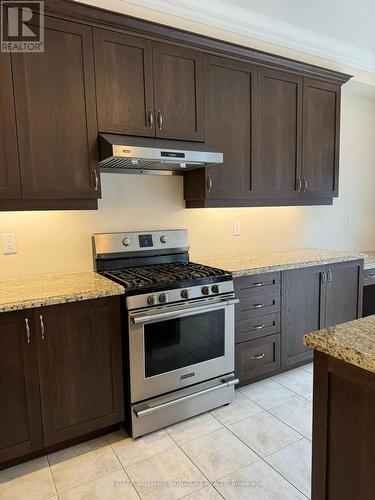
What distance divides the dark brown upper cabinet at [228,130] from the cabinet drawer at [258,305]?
78cm

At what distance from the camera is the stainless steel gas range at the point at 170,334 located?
6.73 feet

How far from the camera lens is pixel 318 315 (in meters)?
2.91

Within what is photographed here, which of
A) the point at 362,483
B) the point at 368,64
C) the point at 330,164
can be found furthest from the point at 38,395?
the point at 368,64

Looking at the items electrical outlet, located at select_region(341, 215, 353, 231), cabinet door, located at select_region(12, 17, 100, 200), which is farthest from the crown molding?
electrical outlet, located at select_region(341, 215, 353, 231)

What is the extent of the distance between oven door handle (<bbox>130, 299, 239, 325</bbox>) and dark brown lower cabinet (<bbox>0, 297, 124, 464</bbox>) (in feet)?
0.43

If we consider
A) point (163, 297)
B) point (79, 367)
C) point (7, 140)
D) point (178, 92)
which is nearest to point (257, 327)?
point (163, 297)

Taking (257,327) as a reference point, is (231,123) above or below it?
above

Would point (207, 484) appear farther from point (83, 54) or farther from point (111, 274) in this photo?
point (83, 54)

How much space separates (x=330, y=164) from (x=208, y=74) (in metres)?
1.45

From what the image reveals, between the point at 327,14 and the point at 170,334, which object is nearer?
the point at 170,334

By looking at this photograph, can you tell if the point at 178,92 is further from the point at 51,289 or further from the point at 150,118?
the point at 51,289

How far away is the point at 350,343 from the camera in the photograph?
3.53 feet

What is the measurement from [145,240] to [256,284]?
2.90 ft

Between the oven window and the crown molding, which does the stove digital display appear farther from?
the crown molding
